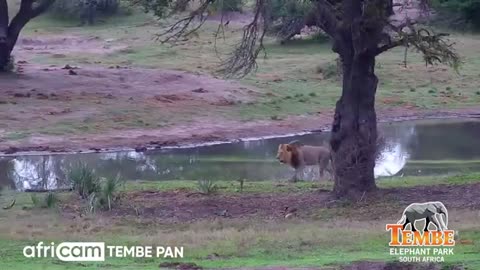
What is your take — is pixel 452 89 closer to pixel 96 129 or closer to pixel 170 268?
pixel 96 129

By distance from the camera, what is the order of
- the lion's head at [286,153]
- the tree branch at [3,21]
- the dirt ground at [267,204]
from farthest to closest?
the tree branch at [3,21]
the lion's head at [286,153]
the dirt ground at [267,204]

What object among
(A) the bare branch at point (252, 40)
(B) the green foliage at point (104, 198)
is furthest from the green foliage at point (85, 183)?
(A) the bare branch at point (252, 40)

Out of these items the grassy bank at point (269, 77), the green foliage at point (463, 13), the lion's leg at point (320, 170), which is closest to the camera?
the lion's leg at point (320, 170)

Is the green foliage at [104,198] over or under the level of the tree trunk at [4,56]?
under

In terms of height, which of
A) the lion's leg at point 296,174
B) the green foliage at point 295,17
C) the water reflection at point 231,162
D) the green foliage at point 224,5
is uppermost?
the green foliage at point 224,5

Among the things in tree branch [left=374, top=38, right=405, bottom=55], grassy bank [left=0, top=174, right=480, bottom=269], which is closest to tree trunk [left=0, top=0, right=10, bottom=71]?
grassy bank [left=0, top=174, right=480, bottom=269]

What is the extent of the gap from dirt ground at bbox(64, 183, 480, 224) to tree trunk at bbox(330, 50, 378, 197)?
0.92ft

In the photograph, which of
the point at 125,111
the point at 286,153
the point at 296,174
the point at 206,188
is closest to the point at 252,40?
the point at 206,188

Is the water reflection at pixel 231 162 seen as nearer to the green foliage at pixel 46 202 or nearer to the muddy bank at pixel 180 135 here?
the muddy bank at pixel 180 135

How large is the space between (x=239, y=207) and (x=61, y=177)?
6729mm

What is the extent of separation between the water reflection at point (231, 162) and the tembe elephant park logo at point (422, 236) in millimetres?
10849

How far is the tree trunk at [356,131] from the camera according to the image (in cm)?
1733

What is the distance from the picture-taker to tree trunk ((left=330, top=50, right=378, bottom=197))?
56.9 ft

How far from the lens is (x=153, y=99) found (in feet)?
107
